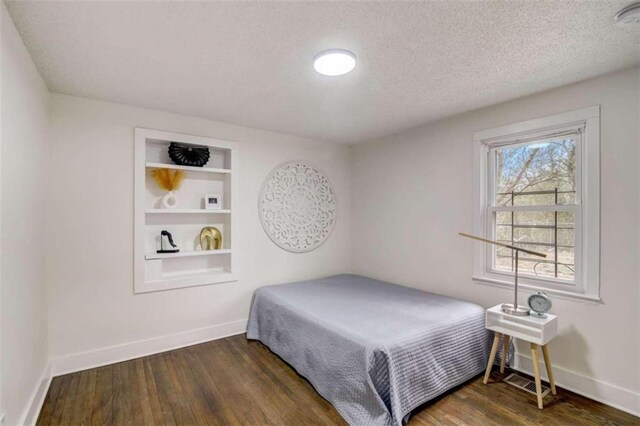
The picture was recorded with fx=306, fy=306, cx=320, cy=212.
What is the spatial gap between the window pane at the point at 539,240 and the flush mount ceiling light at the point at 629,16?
1317 mm

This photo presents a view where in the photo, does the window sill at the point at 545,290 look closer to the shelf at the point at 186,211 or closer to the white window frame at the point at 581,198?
the white window frame at the point at 581,198

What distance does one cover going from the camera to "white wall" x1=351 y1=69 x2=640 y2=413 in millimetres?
2045

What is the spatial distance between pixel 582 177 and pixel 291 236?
2805 mm

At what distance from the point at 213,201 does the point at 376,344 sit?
7.23ft

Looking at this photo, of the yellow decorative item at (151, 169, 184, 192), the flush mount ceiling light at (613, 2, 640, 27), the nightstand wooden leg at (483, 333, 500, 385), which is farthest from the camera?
the yellow decorative item at (151, 169, 184, 192)

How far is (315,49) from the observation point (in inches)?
72.0

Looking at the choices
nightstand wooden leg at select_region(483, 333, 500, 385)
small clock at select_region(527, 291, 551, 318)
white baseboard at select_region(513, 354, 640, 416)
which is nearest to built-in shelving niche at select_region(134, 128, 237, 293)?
nightstand wooden leg at select_region(483, 333, 500, 385)

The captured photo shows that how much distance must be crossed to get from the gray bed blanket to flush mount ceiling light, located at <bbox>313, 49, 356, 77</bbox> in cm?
178

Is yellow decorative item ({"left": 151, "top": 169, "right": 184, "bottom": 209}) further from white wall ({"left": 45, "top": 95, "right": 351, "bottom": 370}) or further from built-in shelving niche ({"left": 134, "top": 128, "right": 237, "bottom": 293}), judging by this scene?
white wall ({"left": 45, "top": 95, "right": 351, "bottom": 370})

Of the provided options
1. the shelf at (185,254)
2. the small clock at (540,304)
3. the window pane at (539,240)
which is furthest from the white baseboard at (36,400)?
the window pane at (539,240)

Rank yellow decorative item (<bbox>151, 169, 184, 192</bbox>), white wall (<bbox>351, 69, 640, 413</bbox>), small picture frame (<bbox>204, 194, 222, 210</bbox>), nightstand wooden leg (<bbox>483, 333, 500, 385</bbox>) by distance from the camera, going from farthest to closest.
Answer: small picture frame (<bbox>204, 194, 222, 210</bbox>)
yellow decorative item (<bbox>151, 169, 184, 192</bbox>)
nightstand wooden leg (<bbox>483, 333, 500, 385</bbox>)
white wall (<bbox>351, 69, 640, 413</bbox>)

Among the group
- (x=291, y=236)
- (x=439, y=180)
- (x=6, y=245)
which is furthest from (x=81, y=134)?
(x=439, y=180)

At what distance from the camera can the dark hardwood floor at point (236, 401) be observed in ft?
6.34

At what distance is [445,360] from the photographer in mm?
2176
